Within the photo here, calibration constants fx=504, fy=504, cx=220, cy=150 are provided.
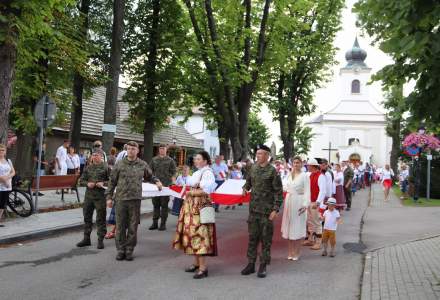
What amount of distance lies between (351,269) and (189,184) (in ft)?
10.5

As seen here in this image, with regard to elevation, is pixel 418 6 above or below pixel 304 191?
above

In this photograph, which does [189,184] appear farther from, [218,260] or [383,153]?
[383,153]

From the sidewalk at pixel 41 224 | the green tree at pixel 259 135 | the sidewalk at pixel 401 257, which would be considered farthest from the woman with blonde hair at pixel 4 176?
the green tree at pixel 259 135

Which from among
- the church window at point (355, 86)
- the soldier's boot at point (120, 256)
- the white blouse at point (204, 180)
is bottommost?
the soldier's boot at point (120, 256)

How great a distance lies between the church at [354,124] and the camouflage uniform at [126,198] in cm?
9110

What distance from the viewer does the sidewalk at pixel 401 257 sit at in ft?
22.7

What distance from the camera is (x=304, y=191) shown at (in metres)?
9.39

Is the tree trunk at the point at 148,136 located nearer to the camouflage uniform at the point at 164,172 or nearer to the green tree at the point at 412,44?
the camouflage uniform at the point at 164,172

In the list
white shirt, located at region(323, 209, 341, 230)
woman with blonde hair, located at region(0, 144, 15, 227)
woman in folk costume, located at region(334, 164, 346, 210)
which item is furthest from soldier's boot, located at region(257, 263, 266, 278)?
woman in folk costume, located at region(334, 164, 346, 210)

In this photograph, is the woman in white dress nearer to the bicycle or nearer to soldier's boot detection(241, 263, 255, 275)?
soldier's boot detection(241, 263, 255, 275)

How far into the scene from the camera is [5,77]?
11523 millimetres

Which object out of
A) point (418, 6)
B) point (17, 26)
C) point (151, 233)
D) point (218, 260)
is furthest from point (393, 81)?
point (17, 26)

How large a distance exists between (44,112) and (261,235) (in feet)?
26.5

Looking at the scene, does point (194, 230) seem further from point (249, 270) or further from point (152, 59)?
point (152, 59)
